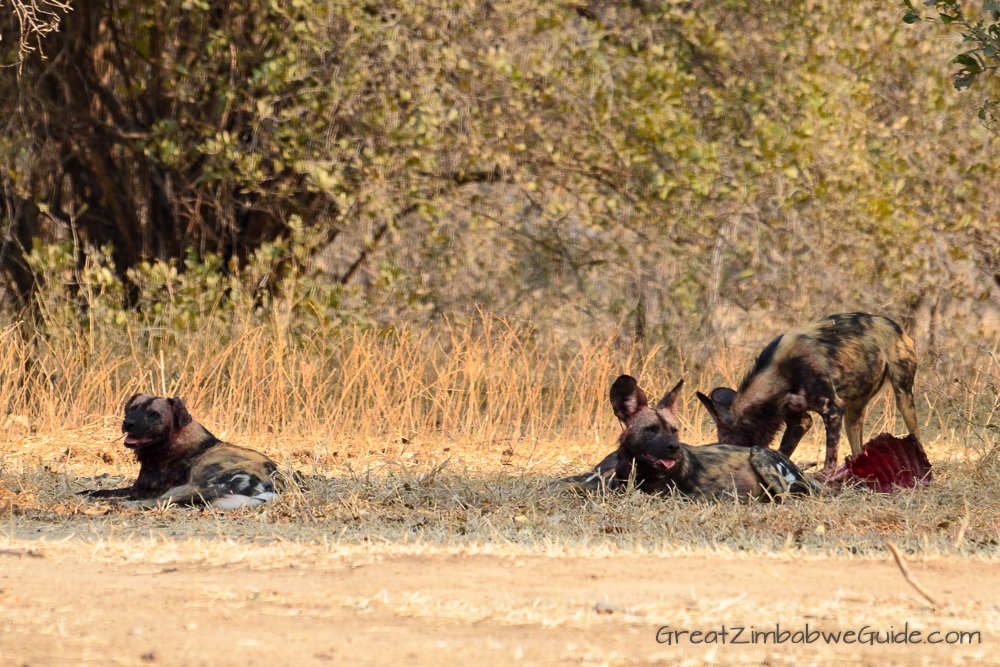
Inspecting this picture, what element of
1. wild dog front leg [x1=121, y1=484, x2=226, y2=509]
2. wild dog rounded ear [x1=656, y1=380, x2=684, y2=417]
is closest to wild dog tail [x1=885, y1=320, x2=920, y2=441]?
wild dog rounded ear [x1=656, y1=380, x2=684, y2=417]

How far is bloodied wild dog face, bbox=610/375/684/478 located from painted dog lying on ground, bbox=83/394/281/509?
180 centimetres

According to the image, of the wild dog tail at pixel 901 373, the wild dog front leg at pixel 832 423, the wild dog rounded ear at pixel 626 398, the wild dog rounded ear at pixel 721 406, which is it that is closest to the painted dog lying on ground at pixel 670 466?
the wild dog rounded ear at pixel 626 398

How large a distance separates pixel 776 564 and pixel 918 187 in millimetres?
8685

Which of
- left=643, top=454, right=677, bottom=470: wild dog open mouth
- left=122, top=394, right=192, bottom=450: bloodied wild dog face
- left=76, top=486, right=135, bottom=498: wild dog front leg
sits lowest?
left=76, top=486, right=135, bottom=498: wild dog front leg

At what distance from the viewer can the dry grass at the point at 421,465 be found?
521 centimetres

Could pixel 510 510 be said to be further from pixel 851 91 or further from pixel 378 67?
pixel 851 91

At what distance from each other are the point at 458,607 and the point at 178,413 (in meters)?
2.86

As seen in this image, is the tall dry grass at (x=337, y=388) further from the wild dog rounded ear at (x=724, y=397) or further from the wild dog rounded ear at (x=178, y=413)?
the wild dog rounded ear at (x=178, y=413)

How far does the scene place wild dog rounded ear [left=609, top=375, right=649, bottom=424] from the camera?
5961 mm

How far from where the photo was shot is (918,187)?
12.4m

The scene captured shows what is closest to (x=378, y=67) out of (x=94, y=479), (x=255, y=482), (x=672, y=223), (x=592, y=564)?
(x=672, y=223)

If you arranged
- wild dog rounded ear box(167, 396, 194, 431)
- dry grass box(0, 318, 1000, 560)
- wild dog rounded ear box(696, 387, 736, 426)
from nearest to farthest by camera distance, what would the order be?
dry grass box(0, 318, 1000, 560) → wild dog rounded ear box(167, 396, 194, 431) → wild dog rounded ear box(696, 387, 736, 426)

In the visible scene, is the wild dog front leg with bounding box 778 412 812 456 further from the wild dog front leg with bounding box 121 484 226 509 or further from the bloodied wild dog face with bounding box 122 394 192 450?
the bloodied wild dog face with bounding box 122 394 192 450

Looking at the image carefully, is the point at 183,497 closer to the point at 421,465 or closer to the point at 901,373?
the point at 421,465
